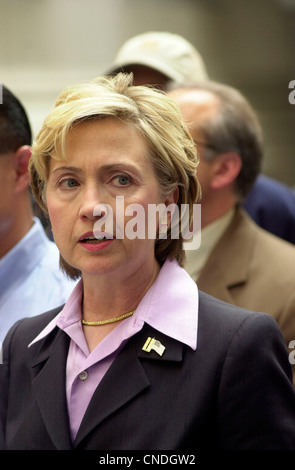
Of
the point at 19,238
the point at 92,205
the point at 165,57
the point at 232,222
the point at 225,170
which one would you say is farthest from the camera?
the point at 165,57

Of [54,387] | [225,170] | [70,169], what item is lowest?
[225,170]

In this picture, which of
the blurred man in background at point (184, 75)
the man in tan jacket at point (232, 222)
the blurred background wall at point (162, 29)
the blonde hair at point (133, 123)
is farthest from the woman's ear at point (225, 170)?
the blurred background wall at point (162, 29)

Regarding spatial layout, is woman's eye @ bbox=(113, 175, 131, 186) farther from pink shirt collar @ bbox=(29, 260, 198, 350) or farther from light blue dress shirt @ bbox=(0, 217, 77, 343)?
light blue dress shirt @ bbox=(0, 217, 77, 343)

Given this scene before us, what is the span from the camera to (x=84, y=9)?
6.33 meters

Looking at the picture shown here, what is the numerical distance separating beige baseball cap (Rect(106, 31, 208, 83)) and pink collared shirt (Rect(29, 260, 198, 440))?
1984 mm

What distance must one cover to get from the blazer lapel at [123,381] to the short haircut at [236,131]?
154 centimetres

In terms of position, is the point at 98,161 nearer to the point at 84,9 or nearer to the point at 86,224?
the point at 86,224

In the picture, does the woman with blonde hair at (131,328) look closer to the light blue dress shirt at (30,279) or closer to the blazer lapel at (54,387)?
the blazer lapel at (54,387)

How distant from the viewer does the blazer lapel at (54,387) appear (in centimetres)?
161

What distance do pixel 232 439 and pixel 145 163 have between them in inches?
22.1

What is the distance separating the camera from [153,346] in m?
1.66

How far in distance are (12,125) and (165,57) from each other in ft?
4.65

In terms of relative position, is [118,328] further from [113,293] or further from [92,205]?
[92,205]

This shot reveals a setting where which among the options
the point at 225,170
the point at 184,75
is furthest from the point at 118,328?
the point at 184,75
